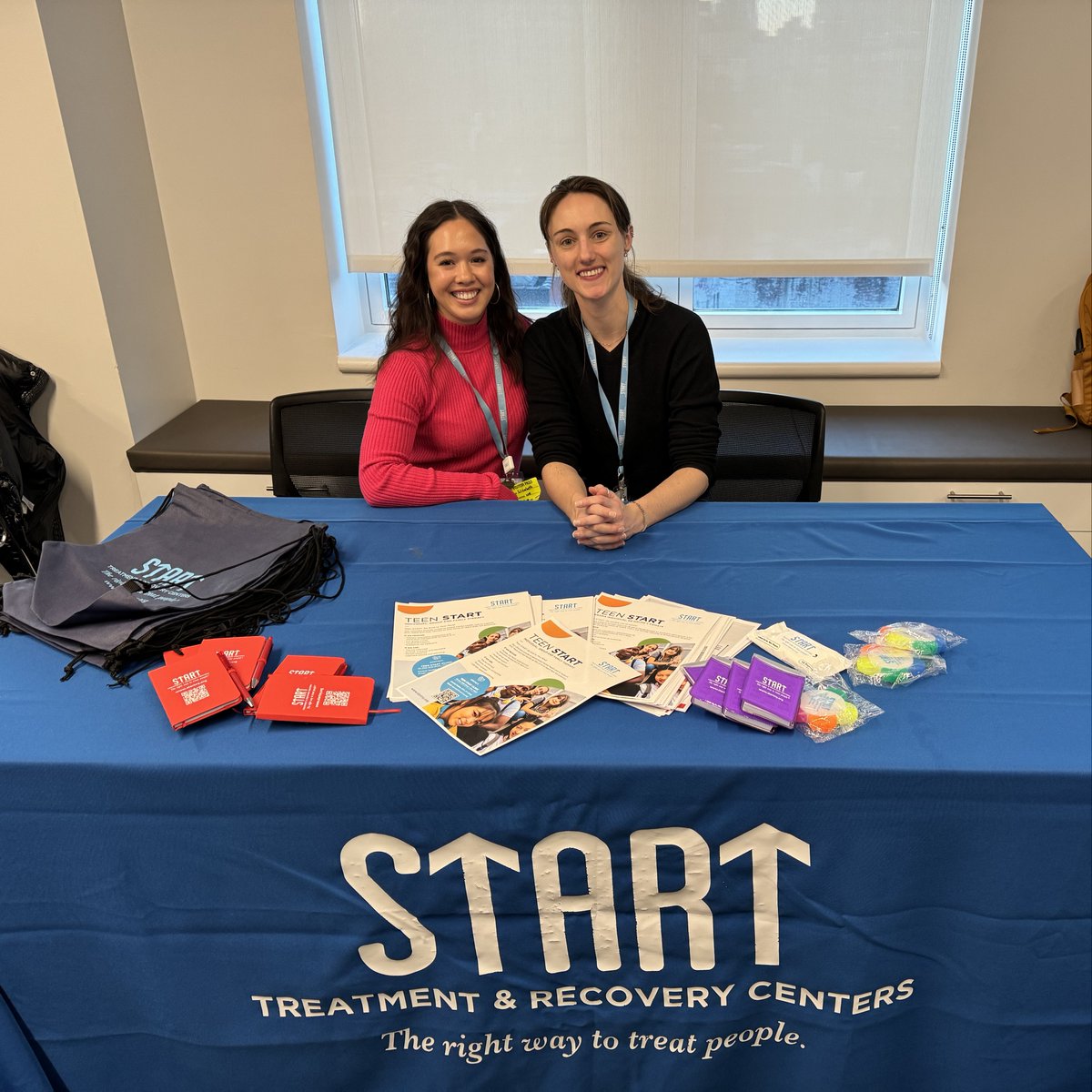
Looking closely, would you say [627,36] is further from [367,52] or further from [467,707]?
[467,707]

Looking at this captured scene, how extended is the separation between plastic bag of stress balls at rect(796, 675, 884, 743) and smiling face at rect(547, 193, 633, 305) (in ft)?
3.27

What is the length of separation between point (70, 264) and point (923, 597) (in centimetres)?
249

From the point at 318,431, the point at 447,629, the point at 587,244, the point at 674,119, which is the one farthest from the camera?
the point at 674,119

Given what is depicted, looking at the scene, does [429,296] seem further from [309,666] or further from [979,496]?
[979,496]

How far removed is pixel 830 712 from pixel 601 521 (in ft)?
1.93

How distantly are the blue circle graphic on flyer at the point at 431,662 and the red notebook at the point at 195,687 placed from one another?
23 centimetres

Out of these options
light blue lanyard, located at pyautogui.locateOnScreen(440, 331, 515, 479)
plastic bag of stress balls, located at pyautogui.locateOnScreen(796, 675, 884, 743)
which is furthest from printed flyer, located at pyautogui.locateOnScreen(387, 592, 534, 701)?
light blue lanyard, located at pyautogui.locateOnScreen(440, 331, 515, 479)

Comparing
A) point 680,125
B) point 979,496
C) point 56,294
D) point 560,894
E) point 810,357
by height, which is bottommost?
point 979,496

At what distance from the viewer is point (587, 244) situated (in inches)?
70.7

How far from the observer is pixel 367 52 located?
2807 mm

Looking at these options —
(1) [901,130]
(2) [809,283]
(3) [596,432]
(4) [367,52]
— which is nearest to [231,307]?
(4) [367,52]

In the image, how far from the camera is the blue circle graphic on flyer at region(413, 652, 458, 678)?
48.9 inches

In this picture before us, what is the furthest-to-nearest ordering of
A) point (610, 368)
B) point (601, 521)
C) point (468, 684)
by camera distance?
point (610, 368) → point (601, 521) → point (468, 684)

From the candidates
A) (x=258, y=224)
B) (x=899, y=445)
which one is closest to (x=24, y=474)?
(x=258, y=224)
